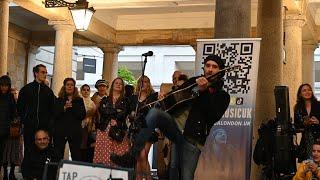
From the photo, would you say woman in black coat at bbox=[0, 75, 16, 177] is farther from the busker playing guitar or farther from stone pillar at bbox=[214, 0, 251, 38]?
the busker playing guitar

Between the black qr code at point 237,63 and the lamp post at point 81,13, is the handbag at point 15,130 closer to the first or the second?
the lamp post at point 81,13

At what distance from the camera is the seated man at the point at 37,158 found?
8164mm

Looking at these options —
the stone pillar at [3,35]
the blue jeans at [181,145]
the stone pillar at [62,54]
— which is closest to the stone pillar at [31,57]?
the stone pillar at [62,54]

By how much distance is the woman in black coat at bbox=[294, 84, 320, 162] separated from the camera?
8492 millimetres

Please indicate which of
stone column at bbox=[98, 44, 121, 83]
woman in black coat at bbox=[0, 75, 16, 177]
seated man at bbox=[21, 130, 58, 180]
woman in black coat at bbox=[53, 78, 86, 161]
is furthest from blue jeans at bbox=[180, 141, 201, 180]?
stone column at bbox=[98, 44, 121, 83]

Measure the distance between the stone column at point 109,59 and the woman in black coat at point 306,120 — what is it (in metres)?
11.3

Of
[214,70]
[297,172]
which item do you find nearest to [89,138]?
[297,172]

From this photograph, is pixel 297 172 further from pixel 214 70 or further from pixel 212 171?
pixel 214 70

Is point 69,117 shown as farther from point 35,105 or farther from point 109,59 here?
point 109,59

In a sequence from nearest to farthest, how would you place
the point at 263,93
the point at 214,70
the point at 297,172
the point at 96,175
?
the point at 96,175 → the point at 214,70 → the point at 297,172 → the point at 263,93

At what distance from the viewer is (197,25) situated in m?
18.6

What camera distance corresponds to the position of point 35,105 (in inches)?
356

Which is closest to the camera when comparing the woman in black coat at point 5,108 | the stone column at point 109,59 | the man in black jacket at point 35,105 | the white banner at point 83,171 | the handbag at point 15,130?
the white banner at point 83,171

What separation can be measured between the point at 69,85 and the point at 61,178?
438 cm
